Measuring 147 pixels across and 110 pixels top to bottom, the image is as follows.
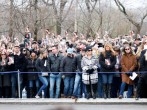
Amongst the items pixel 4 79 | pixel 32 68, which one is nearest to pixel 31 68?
pixel 32 68

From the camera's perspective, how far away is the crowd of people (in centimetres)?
1556

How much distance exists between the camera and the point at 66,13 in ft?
118

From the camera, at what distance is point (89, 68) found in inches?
610

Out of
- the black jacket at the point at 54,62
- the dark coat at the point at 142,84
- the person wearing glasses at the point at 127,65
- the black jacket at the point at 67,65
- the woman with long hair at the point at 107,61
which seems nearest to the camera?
the dark coat at the point at 142,84

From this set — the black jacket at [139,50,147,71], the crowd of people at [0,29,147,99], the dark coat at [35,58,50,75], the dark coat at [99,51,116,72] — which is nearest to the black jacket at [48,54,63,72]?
the crowd of people at [0,29,147,99]

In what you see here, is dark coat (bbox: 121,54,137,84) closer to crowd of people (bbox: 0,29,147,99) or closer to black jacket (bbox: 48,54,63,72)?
crowd of people (bbox: 0,29,147,99)

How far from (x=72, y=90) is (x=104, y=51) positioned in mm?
2082

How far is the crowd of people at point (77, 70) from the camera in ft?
51.1

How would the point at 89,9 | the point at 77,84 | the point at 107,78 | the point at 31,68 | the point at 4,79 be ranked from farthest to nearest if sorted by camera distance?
the point at 89,9 → the point at 4,79 → the point at 31,68 → the point at 77,84 → the point at 107,78

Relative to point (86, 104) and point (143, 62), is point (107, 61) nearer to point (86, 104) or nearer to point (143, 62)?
point (143, 62)

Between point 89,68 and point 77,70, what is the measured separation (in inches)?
28.8

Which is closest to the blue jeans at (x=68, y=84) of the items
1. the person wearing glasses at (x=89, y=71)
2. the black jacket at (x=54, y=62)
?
the black jacket at (x=54, y=62)

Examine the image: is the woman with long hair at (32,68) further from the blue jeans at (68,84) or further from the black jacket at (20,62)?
the blue jeans at (68,84)

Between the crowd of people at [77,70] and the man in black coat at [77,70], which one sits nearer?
the crowd of people at [77,70]
